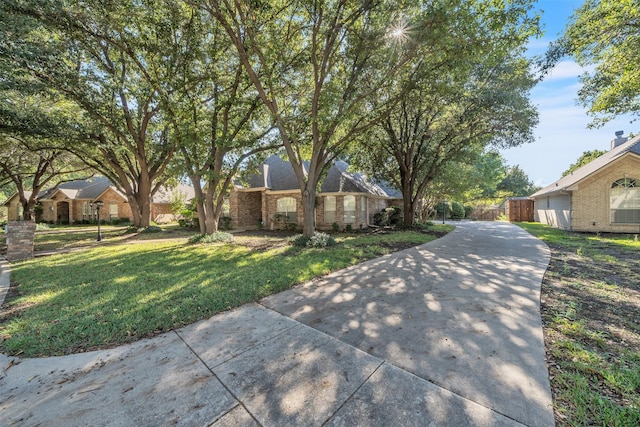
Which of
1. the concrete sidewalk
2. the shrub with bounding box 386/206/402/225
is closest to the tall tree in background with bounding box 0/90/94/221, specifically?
the concrete sidewalk

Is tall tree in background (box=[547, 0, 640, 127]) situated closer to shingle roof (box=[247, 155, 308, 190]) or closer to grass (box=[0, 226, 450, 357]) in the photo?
grass (box=[0, 226, 450, 357])

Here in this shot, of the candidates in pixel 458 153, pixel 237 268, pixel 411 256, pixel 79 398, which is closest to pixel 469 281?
pixel 411 256

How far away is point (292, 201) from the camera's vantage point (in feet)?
55.2

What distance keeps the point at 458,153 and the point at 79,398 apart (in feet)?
53.5

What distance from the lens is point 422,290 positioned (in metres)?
4.84

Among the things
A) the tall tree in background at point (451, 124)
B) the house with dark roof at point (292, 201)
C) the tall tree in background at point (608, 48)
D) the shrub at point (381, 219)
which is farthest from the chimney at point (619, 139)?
the shrub at point (381, 219)

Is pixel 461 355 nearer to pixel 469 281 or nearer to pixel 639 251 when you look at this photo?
pixel 469 281

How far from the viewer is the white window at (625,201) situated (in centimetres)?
1222

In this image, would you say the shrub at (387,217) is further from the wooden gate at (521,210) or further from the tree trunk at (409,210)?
the wooden gate at (521,210)

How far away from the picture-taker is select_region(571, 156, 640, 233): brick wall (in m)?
12.2

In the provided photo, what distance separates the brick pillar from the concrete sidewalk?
8.13 meters

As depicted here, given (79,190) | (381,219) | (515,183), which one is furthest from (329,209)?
(515,183)

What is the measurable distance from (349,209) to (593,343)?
13177 mm

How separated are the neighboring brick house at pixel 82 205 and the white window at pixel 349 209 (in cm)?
1894
